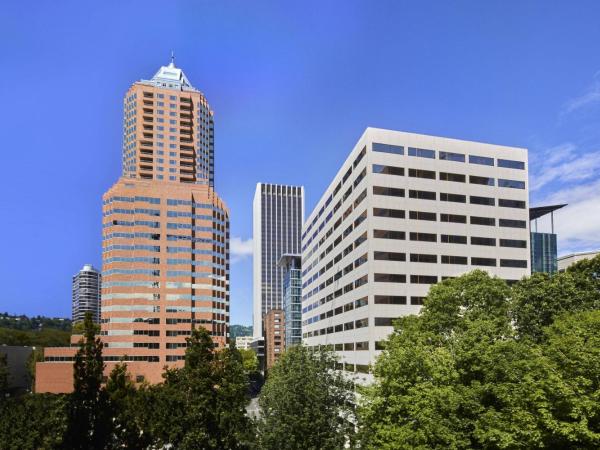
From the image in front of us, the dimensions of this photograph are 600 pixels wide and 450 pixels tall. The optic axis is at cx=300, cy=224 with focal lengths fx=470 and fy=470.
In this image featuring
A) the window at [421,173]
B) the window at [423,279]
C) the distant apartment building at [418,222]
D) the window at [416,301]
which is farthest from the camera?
the window at [421,173]

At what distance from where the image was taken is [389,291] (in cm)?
7462

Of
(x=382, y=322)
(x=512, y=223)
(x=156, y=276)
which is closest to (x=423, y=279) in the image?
(x=382, y=322)

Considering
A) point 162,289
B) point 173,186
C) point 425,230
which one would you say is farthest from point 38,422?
point 173,186

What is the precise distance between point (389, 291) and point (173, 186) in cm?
7885

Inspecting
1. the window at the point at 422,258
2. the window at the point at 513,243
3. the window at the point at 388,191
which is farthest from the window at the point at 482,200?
the window at the point at 388,191

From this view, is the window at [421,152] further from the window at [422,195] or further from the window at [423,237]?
the window at [423,237]

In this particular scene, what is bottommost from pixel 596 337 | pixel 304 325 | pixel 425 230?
pixel 304 325

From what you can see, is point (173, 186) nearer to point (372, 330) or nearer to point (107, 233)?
point (107, 233)

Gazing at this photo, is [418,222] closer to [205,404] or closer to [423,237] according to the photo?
[423,237]

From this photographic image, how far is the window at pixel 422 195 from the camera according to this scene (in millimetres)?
78656

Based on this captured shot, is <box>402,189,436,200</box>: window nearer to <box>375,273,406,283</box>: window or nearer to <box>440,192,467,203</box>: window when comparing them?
<box>440,192,467,203</box>: window

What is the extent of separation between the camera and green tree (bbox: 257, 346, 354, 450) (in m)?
31.8

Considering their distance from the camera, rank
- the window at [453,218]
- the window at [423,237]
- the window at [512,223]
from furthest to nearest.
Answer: the window at [512,223], the window at [453,218], the window at [423,237]

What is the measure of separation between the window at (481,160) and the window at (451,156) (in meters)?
1.73
